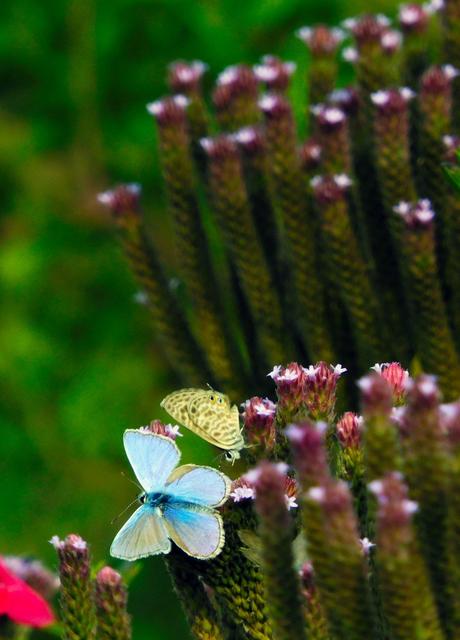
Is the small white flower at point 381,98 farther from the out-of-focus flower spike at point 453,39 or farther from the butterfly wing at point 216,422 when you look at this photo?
the butterfly wing at point 216,422

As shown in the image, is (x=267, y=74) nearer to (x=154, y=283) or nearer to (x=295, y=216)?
(x=295, y=216)

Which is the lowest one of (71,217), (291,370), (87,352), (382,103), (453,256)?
(291,370)

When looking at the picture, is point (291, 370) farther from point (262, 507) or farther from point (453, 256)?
point (453, 256)

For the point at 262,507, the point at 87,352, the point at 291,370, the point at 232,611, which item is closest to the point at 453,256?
the point at 291,370

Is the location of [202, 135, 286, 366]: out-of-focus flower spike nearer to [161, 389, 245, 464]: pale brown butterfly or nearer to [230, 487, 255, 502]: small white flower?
[161, 389, 245, 464]: pale brown butterfly

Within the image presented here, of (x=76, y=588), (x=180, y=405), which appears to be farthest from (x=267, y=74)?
(x=76, y=588)

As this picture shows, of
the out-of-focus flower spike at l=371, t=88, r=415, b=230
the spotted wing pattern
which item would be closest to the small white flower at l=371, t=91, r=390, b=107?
the out-of-focus flower spike at l=371, t=88, r=415, b=230

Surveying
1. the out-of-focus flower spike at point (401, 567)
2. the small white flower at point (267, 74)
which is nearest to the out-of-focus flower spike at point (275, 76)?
the small white flower at point (267, 74)
